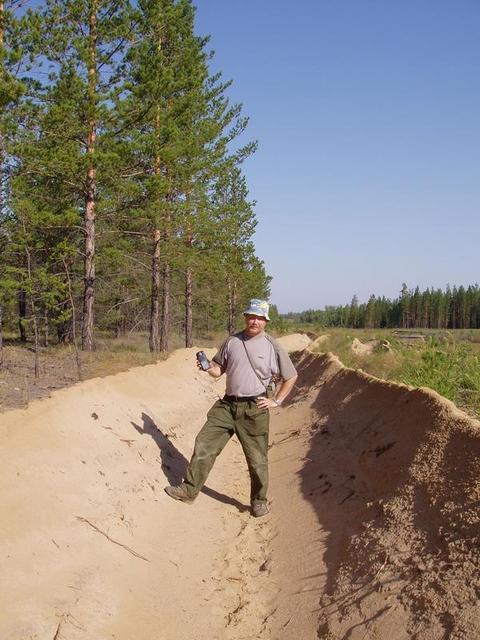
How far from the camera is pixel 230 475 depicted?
7770 millimetres

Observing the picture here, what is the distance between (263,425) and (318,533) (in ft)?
4.30

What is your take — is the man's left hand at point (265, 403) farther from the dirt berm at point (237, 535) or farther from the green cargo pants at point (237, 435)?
the dirt berm at point (237, 535)

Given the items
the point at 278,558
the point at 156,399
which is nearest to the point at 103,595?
the point at 278,558

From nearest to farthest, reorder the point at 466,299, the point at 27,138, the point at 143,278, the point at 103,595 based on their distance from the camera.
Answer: the point at 103,595, the point at 27,138, the point at 143,278, the point at 466,299

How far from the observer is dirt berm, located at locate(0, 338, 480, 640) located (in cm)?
372

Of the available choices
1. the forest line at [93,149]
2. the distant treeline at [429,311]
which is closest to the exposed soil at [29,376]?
the forest line at [93,149]

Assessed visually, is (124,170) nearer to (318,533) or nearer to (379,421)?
(379,421)

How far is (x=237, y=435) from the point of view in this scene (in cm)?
615

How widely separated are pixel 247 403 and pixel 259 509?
1.23 m

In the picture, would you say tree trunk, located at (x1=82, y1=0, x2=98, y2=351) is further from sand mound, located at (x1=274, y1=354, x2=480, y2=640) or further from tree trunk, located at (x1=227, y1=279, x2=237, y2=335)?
tree trunk, located at (x1=227, y1=279, x2=237, y2=335)

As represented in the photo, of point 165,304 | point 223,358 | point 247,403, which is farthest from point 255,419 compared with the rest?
point 165,304

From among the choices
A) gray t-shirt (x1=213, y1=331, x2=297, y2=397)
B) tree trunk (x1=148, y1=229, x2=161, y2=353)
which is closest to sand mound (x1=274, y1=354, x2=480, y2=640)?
gray t-shirt (x1=213, y1=331, x2=297, y2=397)

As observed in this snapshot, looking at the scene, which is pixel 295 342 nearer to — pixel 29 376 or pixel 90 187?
pixel 90 187

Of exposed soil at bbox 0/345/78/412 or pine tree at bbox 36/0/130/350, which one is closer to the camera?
exposed soil at bbox 0/345/78/412
